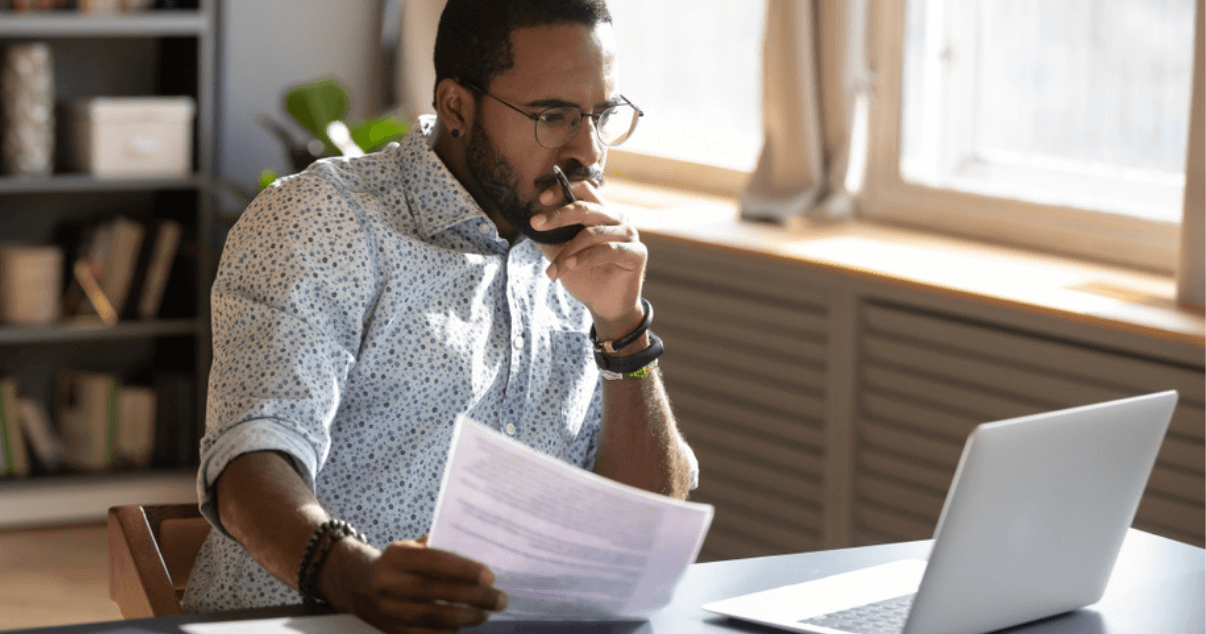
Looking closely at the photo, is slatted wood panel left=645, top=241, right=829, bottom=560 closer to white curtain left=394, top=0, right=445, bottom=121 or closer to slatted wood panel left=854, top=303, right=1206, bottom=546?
slatted wood panel left=854, top=303, right=1206, bottom=546

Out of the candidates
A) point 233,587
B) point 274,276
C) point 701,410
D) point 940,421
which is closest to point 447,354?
point 274,276

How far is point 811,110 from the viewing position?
3.09 metres

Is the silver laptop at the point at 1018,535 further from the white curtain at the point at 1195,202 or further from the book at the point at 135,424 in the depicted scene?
the book at the point at 135,424

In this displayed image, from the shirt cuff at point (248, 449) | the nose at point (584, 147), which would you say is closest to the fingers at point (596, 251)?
the nose at point (584, 147)

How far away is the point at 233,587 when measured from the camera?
1.52 meters

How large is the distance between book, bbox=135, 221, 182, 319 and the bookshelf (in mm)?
40

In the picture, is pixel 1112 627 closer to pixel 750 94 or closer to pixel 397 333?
pixel 397 333

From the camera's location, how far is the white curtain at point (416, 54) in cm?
385

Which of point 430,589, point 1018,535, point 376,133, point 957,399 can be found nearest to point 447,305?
point 430,589

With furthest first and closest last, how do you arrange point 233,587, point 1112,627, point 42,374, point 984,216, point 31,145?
point 42,374, point 31,145, point 984,216, point 233,587, point 1112,627

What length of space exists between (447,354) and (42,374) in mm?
2531

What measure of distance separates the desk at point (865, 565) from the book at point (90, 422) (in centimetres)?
254

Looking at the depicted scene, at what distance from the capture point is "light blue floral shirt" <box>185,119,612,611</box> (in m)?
1.36

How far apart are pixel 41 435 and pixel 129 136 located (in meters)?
0.78
